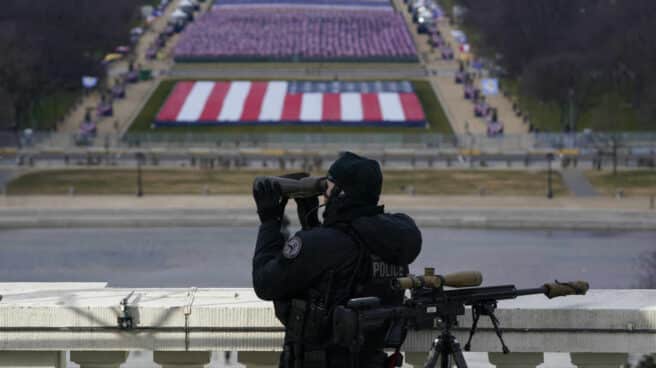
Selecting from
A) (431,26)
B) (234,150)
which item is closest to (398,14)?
(431,26)

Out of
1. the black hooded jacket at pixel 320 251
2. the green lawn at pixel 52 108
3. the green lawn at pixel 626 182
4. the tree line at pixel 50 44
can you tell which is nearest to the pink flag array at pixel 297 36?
the tree line at pixel 50 44

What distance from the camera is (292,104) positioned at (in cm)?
9894

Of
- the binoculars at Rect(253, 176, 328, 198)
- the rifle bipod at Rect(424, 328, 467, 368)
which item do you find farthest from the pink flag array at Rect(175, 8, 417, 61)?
the rifle bipod at Rect(424, 328, 467, 368)

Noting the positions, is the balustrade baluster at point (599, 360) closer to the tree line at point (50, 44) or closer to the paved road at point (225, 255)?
the paved road at point (225, 255)

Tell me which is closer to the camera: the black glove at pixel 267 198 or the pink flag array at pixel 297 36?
the black glove at pixel 267 198

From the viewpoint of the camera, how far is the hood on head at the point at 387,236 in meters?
8.63

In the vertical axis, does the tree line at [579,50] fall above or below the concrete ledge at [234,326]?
above

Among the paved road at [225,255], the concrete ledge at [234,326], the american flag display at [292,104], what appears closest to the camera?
the concrete ledge at [234,326]

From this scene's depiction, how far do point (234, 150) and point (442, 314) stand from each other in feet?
254

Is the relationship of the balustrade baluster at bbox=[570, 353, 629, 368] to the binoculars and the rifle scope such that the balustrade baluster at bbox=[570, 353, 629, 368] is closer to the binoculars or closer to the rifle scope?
the rifle scope

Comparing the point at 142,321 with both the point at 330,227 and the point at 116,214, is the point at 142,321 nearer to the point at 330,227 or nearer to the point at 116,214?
the point at 330,227

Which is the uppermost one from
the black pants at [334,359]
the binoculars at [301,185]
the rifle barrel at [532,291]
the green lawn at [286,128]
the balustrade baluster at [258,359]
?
the green lawn at [286,128]

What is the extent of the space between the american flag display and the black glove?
84.0m

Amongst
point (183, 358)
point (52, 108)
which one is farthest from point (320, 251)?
point (52, 108)
